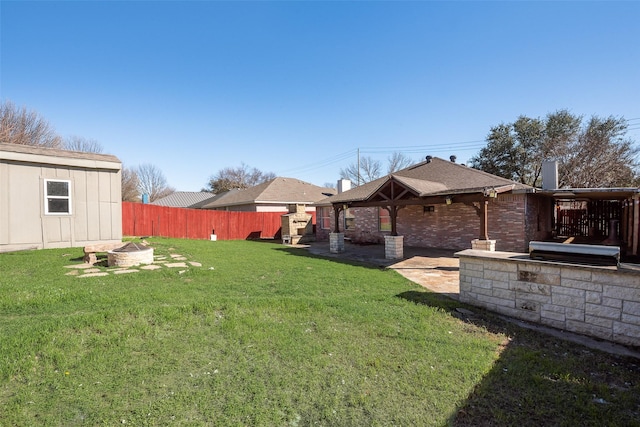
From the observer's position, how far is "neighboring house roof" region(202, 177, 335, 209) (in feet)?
72.7

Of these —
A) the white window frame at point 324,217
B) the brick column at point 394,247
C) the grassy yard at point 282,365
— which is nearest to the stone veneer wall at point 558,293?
the grassy yard at point 282,365

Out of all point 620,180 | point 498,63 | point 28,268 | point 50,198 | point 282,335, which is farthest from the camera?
point 620,180

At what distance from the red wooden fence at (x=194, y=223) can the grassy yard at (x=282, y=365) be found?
11631mm

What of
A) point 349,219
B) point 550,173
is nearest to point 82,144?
point 349,219

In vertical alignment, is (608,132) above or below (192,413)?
above

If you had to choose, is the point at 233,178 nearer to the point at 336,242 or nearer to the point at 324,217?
the point at 324,217

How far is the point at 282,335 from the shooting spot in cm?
375

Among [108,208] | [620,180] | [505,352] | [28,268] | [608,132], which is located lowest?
[505,352]

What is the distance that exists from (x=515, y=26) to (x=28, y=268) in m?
14.8

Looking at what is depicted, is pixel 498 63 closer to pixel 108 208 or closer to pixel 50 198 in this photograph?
pixel 108 208

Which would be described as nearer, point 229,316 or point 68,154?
point 229,316

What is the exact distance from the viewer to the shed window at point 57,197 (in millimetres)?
8695

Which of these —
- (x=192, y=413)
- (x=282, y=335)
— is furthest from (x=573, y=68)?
(x=192, y=413)

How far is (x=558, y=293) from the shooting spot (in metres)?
4.16
